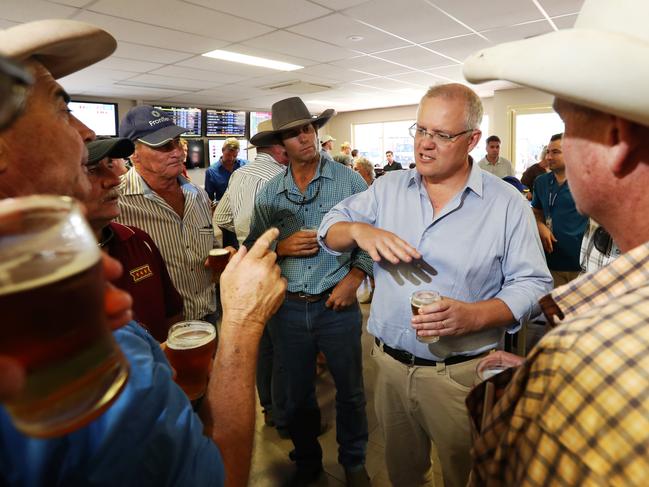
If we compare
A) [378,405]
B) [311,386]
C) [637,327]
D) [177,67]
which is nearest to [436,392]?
[378,405]

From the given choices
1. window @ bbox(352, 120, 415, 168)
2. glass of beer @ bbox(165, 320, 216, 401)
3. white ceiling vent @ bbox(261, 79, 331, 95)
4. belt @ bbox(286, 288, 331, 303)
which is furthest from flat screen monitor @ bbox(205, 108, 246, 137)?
glass of beer @ bbox(165, 320, 216, 401)

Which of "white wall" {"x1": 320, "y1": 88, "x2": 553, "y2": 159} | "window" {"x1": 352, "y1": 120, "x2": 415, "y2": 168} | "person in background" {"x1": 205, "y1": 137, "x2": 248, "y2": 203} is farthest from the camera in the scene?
"window" {"x1": 352, "y1": 120, "x2": 415, "y2": 168}

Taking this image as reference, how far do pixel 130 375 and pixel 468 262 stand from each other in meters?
Answer: 1.35

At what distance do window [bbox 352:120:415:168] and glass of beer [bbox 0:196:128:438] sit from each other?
14.0m

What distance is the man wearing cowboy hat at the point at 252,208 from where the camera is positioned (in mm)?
2686

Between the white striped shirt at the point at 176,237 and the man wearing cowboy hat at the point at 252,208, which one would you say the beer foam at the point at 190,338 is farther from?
the man wearing cowboy hat at the point at 252,208

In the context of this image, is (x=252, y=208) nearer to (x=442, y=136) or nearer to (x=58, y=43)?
(x=442, y=136)

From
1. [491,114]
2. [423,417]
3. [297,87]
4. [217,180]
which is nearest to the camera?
[423,417]

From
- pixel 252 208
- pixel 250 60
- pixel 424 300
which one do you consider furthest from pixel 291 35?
pixel 424 300

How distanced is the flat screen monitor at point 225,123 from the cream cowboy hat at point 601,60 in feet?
36.9

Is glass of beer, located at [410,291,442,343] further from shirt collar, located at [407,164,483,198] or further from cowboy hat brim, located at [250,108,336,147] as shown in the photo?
cowboy hat brim, located at [250,108,336,147]

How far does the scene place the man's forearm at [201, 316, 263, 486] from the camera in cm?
90

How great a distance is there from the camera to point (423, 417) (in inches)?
68.9

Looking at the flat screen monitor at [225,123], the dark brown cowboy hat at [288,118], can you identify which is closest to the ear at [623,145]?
the dark brown cowboy hat at [288,118]
